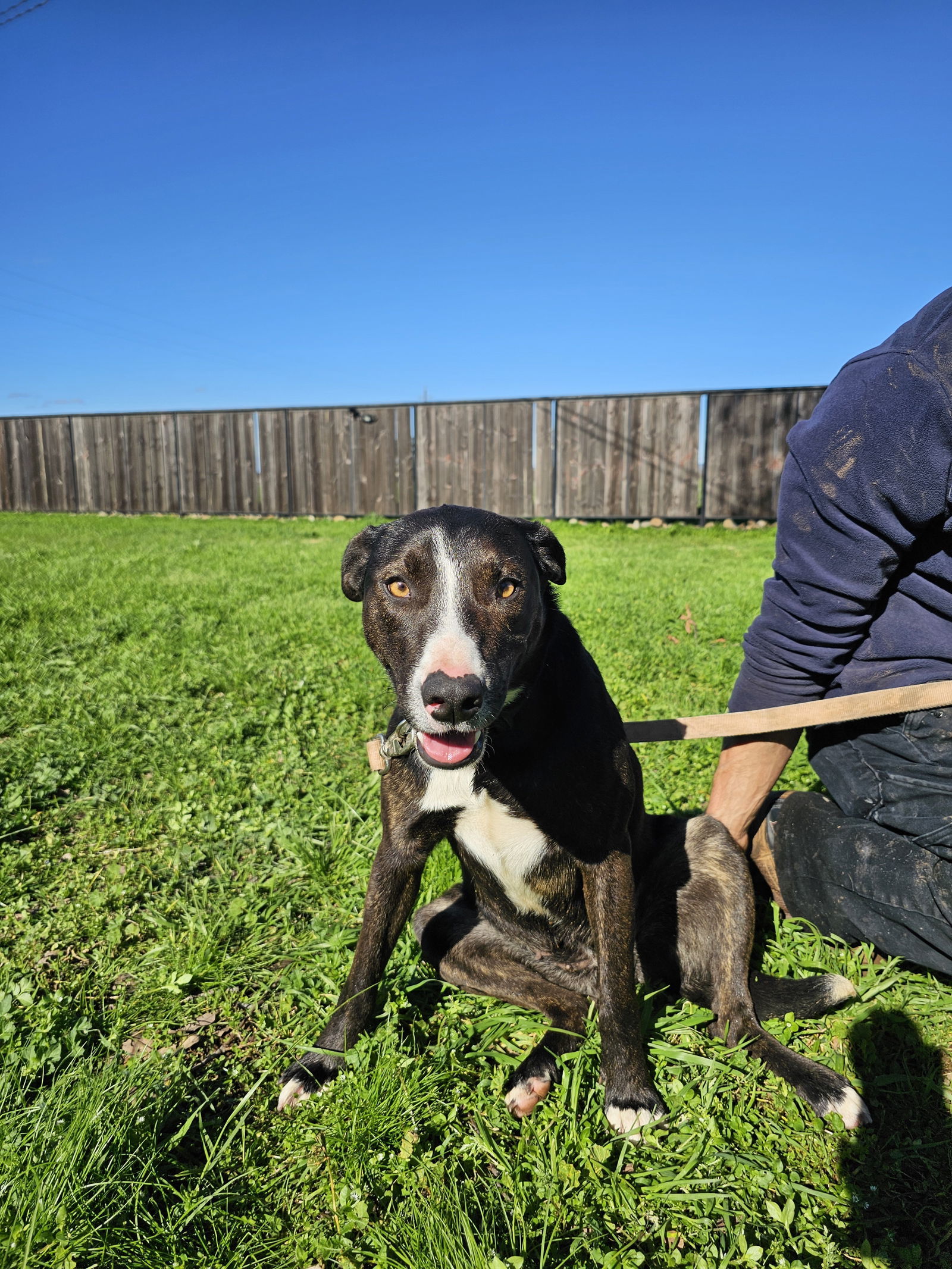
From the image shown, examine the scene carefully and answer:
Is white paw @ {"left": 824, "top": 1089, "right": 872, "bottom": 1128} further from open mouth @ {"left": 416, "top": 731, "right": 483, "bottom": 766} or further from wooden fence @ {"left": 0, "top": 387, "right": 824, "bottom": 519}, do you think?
wooden fence @ {"left": 0, "top": 387, "right": 824, "bottom": 519}

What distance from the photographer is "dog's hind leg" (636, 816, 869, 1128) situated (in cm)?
210

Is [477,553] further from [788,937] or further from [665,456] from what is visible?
[665,456]

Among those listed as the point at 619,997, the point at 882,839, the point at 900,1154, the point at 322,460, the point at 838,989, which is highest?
the point at 322,460

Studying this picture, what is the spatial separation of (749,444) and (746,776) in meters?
13.1

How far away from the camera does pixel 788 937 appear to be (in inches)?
101

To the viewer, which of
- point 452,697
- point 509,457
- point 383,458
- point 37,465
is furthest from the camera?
point 37,465

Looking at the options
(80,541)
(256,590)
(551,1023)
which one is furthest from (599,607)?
(80,541)

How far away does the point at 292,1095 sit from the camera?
192 centimetres

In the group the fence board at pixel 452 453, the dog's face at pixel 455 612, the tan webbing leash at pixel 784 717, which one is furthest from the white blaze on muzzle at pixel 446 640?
the fence board at pixel 452 453

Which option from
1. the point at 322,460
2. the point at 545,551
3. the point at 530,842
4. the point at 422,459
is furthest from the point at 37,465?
the point at 530,842

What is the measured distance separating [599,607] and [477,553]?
17.2 ft

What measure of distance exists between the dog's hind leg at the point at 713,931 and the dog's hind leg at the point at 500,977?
0.31 metres

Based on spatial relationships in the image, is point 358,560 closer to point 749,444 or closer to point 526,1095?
point 526,1095

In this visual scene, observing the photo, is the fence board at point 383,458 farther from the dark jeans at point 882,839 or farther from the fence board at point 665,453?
the dark jeans at point 882,839
